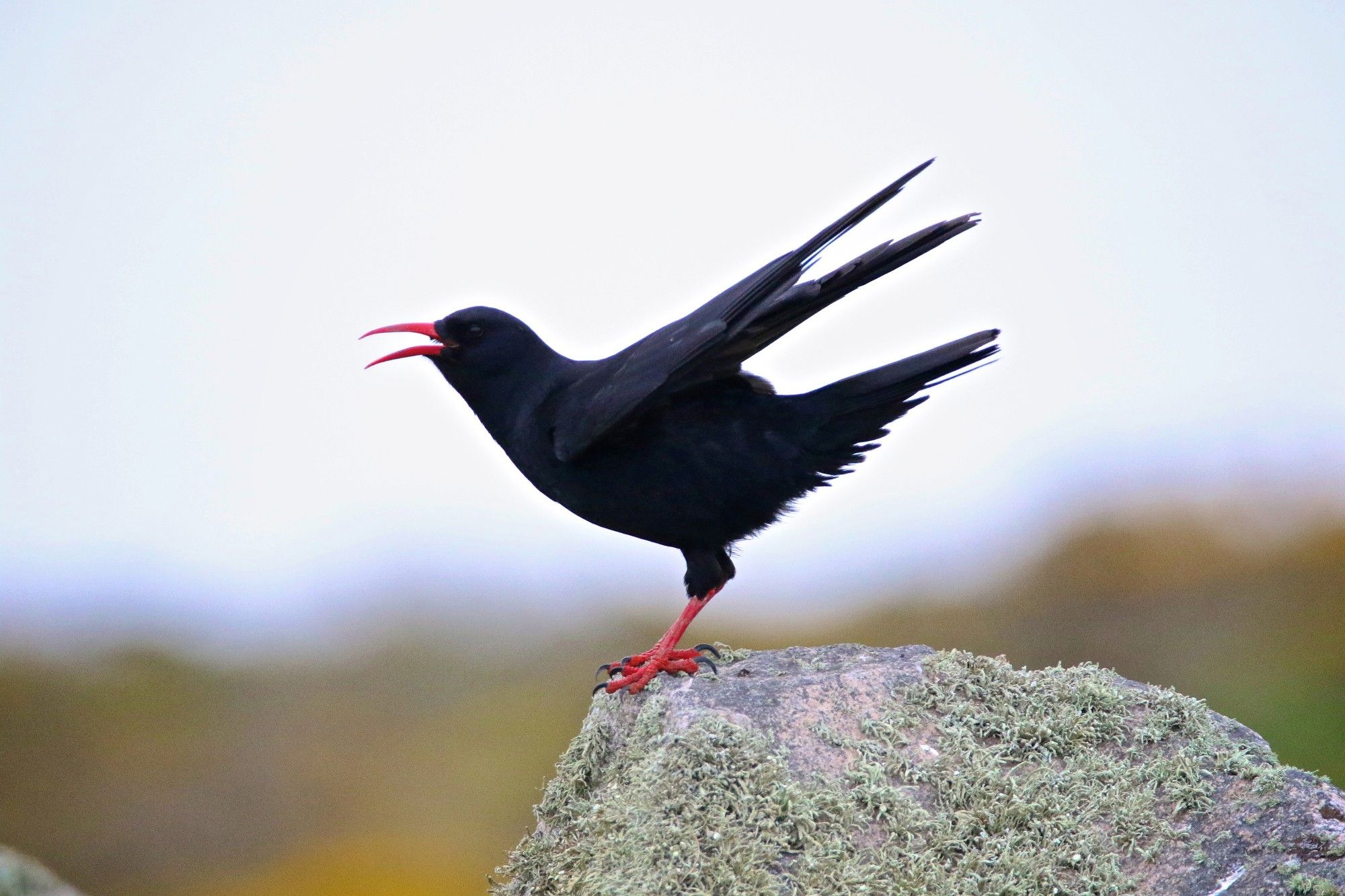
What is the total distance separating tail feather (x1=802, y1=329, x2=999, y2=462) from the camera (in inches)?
185

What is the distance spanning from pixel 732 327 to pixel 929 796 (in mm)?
1824

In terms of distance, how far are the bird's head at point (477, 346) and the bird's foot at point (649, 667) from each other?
1485mm

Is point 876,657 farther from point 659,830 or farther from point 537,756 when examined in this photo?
point 537,756

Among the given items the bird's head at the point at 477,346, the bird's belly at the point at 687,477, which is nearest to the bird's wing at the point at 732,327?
the bird's belly at the point at 687,477

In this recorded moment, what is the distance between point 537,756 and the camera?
30.2 ft

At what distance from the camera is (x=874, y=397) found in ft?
16.0

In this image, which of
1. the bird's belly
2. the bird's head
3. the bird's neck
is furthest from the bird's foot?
the bird's head

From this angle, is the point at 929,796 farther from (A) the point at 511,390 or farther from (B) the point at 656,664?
(A) the point at 511,390

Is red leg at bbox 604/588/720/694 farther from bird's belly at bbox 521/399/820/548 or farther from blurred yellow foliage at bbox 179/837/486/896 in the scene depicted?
Result: blurred yellow foliage at bbox 179/837/486/896

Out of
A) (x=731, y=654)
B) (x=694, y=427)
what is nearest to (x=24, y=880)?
(x=731, y=654)

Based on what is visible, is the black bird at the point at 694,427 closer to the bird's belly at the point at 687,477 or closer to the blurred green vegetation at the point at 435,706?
the bird's belly at the point at 687,477

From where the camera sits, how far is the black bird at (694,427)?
440 centimetres

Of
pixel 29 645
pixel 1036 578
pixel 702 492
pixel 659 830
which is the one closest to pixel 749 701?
pixel 659 830

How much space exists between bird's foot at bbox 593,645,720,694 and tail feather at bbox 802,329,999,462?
1080 millimetres
